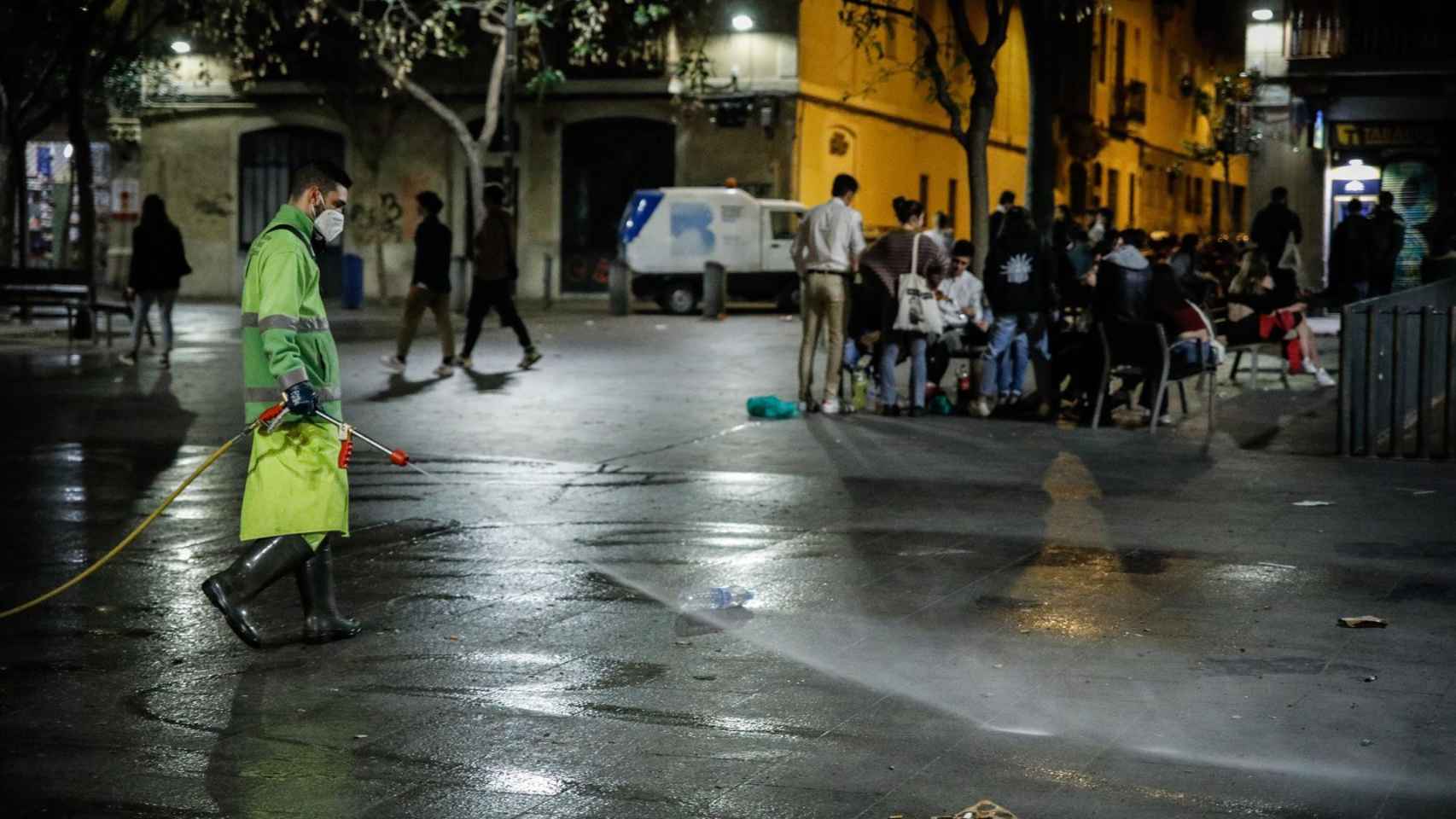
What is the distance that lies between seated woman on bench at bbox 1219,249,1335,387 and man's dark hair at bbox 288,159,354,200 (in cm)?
1224

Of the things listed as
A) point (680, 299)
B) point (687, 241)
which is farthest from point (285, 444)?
point (687, 241)

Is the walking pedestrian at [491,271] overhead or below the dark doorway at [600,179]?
below

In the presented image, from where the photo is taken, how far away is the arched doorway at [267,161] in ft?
139

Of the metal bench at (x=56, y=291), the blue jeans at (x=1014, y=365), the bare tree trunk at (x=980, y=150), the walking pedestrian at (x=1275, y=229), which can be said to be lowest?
the blue jeans at (x=1014, y=365)

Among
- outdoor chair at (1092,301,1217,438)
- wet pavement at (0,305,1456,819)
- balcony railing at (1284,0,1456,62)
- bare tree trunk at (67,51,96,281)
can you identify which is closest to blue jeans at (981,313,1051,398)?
outdoor chair at (1092,301,1217,438)

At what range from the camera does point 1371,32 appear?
34.6 meters

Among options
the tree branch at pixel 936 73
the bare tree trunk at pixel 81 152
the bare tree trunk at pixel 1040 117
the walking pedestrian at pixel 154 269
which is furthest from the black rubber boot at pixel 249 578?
the bare tree trunk at pixel 81 152

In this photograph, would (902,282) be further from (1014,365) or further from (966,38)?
(966,38)

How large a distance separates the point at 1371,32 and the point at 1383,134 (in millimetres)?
1796

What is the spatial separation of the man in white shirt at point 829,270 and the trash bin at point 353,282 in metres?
22.6

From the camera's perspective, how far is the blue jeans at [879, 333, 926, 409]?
15.1m

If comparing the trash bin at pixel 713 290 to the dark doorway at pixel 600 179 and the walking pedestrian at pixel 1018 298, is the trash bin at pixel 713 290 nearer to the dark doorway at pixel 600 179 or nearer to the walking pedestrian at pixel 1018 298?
the dark doorway at pixel 600 179

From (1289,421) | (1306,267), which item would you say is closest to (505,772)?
(1289,421)

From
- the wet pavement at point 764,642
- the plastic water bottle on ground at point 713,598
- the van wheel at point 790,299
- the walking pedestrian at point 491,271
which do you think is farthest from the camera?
the van wheel at point 790,299
